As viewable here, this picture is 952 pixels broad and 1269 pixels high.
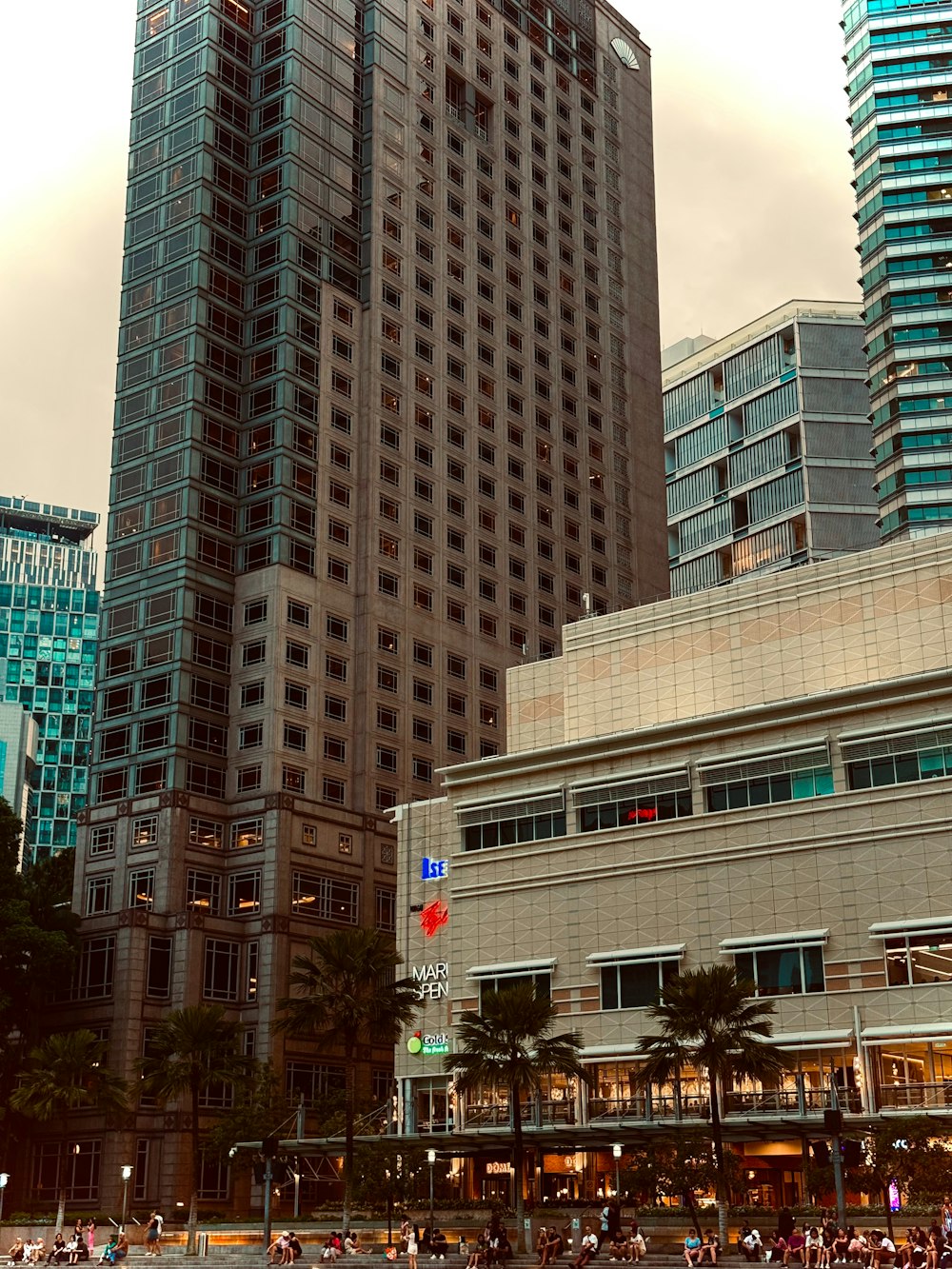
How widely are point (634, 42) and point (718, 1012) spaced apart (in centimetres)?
14018

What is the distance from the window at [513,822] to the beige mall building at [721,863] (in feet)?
0.47

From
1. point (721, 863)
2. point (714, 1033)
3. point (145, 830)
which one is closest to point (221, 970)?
point (145, 830)

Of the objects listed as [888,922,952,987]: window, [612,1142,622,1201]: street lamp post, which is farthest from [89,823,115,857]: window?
[888,922,952,987]: window

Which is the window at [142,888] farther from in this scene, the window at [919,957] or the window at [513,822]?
the window at [919,957]

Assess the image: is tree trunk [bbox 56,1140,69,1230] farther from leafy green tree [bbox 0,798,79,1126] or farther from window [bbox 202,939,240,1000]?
window [bbox 202,939,240,1000]

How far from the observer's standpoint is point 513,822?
90.1 metres

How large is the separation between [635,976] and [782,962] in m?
8.47

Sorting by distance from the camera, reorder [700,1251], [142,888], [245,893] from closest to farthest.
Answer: [700,1251], [142,888], [245,893]

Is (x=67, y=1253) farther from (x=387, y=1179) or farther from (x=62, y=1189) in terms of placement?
(x=387, y=1179)

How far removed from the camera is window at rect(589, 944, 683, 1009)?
3182 inches

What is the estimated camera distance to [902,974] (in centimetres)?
7412

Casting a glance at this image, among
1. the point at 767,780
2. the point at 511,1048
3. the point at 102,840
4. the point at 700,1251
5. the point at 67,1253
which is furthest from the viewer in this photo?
the point at 102,840

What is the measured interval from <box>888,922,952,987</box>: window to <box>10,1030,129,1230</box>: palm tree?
149ft

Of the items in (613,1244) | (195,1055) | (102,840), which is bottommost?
(613,1244)
